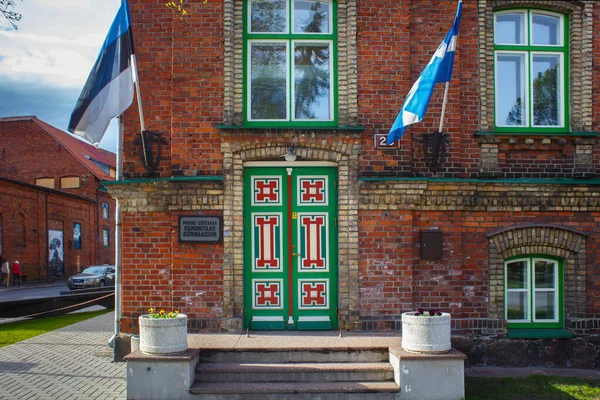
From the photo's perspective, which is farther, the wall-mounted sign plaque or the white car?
the white car

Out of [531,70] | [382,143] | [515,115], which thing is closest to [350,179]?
[382,143]

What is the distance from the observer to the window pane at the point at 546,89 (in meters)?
8.78

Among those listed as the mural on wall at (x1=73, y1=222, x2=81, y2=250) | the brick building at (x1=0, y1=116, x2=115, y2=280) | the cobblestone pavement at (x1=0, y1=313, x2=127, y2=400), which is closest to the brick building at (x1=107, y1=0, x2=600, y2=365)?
the cobblestone pavement at (x1=0, y1=313, x2=127, y2=400)

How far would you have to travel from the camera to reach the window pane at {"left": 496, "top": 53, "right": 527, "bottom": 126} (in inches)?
343

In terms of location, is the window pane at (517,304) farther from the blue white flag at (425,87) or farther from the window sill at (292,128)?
the window sill at (292,128)

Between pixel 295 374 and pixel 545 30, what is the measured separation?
22.1ft

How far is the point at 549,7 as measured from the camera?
28.3ft

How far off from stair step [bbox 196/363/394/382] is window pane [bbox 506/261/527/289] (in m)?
2.93

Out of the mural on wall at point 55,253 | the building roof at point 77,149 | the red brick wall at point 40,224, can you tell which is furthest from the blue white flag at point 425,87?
the building roof at point 77,149

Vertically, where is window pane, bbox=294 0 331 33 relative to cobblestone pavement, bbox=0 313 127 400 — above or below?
above

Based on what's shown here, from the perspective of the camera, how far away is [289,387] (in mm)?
6469

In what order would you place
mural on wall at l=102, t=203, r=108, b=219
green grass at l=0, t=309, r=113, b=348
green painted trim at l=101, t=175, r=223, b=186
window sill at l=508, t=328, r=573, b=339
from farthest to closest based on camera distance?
1. mural on wall at l=102, t=203, r=108, b=219
2. green grass at l=0, t=309, r=113, b=348
3. window sill at l=508, t=328, r=573, b=339
4. green painted trim at l=101, t=175, r=223, b=186

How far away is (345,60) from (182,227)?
11.6ft

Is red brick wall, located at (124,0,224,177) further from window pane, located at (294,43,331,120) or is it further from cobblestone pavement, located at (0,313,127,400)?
cobblestone pavement, located at (0,313,127,400)
